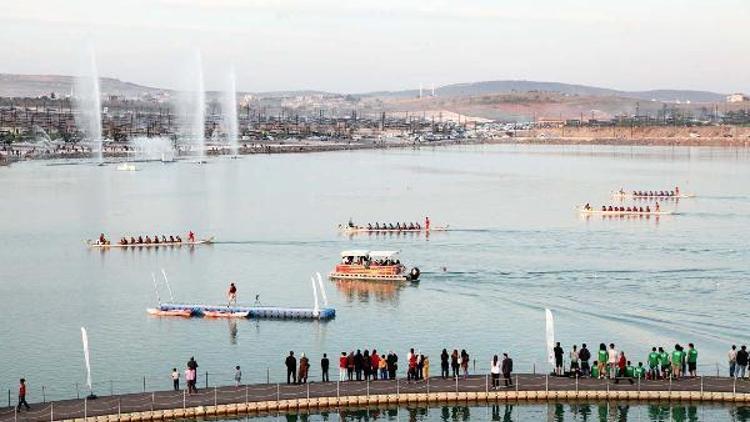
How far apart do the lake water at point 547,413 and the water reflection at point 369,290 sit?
16.7 m

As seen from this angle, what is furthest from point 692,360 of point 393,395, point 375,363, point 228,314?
point 228,314

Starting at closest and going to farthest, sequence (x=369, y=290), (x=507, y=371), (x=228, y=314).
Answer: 1. (x=507, y=371)
2. (x=228, y=314)
3. (x=369, y=290)

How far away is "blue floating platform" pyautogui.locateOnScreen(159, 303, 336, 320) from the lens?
41.6 meters

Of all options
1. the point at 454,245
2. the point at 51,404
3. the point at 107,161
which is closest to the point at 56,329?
the point at 51,404

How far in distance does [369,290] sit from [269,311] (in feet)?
23.0

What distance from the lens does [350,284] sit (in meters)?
49.2

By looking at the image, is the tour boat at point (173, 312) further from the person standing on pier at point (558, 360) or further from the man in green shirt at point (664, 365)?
the man in green shirt at point (664, 365)

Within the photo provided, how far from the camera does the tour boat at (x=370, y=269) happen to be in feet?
162

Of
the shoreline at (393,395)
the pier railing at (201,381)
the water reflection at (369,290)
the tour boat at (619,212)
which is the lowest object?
the tour boat at (619,212)

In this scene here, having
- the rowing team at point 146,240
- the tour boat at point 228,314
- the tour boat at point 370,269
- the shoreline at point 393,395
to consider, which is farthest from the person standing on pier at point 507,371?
Answer: the rowing team at point 146,240

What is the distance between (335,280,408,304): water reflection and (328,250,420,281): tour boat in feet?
0.80

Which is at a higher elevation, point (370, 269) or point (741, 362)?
point (741, 362)

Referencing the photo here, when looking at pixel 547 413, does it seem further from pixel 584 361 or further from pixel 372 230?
pixel 372 230

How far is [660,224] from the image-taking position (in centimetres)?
7306
